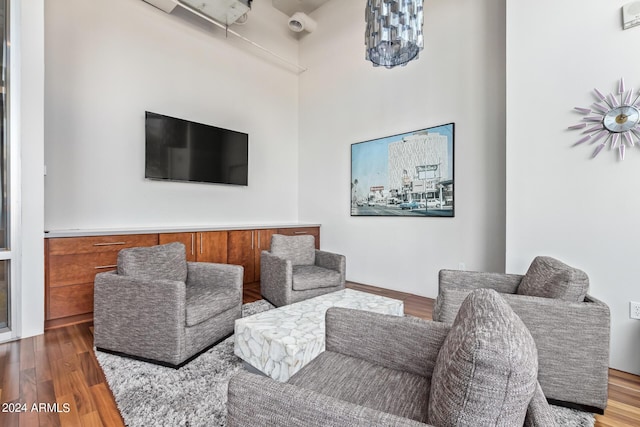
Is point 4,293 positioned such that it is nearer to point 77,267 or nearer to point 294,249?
point 77,267

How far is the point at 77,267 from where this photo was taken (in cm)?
269

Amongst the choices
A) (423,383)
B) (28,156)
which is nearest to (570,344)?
(423,383)

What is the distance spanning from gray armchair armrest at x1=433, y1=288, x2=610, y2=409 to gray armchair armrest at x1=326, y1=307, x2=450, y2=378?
73 centimetres

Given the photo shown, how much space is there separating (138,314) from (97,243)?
1230 mm

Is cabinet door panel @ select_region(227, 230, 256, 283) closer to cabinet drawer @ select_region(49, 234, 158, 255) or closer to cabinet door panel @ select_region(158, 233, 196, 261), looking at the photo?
cabinet door panel @ select_region(158, 233, 196, 261)

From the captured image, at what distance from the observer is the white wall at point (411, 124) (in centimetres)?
310

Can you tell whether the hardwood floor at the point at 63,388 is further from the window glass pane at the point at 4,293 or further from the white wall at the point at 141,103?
the white wall at the point at 141,103

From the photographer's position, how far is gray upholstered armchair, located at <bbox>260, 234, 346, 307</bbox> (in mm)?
2889

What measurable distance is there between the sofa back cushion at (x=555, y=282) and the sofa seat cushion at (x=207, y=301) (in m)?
2.08

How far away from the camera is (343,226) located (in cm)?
450

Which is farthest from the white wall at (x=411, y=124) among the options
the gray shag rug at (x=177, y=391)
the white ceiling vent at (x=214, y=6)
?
the gray shag rug at (x=177, y=391)

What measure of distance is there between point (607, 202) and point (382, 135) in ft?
8.14

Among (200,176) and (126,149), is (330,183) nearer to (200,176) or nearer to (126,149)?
(200,176)

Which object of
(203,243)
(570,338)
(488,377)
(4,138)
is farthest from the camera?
(203,243)
